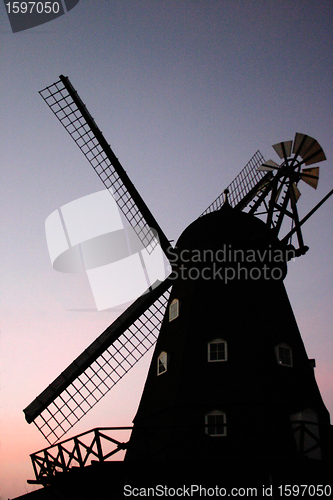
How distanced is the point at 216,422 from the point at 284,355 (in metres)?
3.10

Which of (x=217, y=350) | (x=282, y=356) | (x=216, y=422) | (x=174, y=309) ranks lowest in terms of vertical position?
(x=216, y=422)

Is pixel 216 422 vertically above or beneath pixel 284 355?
beneath

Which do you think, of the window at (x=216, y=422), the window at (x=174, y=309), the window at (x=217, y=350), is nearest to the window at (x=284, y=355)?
the window at (x=217, y=350)

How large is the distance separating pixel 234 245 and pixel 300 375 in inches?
193

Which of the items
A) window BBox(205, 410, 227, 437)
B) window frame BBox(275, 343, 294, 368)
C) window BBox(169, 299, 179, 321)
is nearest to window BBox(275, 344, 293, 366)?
window frame BBox(275, 343, 294, 368)

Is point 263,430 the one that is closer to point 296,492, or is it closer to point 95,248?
point 296,492

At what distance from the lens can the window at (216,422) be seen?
1141 cm

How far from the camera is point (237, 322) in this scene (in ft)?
43.3

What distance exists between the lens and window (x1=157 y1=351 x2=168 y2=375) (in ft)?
45.3

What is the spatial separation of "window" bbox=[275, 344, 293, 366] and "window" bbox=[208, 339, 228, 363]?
1640mm

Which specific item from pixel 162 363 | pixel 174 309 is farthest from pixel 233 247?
pixel 162 363

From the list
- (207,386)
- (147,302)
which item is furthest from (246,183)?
(207,386)

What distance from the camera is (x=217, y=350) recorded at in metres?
12.8

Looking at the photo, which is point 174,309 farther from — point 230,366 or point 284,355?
point 284,355
